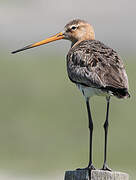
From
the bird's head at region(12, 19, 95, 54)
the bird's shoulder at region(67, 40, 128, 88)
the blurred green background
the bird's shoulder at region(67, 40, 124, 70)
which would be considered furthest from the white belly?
the blurred green background

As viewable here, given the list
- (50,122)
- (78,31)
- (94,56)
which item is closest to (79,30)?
(78,31)

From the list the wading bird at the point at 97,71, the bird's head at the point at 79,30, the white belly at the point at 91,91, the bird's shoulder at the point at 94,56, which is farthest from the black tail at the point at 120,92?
the bird's head at the point at 79,30

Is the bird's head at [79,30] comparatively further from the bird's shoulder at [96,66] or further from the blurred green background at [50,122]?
the blurred green background at [50,122]

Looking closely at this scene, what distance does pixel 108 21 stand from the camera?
40375 millimetres

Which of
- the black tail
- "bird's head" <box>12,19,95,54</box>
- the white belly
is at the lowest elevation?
the black tail

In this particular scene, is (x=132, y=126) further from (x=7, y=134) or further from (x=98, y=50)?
(x=98, y=50)

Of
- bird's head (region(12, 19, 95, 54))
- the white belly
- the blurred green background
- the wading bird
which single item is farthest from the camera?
the blurred green background

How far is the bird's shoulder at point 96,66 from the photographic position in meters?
10.2

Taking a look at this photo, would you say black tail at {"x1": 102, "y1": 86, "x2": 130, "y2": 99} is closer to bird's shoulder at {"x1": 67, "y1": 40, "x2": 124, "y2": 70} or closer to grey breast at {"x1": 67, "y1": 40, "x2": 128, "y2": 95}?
grey breast at {"x1": 67, "y1": 40, "x2": 128, "y2": 95}

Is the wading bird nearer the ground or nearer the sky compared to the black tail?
nearer the sky

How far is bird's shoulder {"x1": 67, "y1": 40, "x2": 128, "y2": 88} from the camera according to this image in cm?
1016

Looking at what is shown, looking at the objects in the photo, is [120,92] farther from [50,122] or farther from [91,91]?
[50,122]

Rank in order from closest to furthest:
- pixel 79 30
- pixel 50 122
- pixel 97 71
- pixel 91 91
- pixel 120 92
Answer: pixel 120 92, pixel 97 71, pixel 91 91, pixel 79 30, pixel 50 122

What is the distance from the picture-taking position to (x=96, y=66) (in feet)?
34.3
